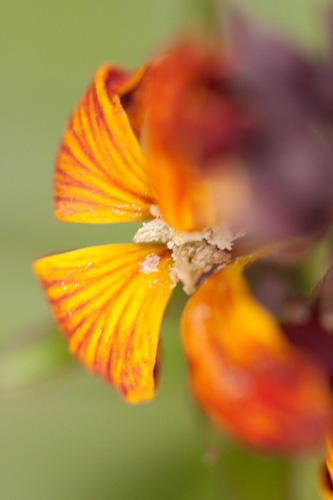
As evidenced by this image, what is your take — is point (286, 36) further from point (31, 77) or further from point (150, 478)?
point (31, 77)

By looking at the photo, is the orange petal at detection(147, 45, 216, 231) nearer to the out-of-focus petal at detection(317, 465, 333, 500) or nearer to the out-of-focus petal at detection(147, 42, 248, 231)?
the out-of-focus petal at detection(147, 42, 248, 231)

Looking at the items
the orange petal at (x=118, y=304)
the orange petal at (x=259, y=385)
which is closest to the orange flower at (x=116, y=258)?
the orange petal at (x=118, y=304)

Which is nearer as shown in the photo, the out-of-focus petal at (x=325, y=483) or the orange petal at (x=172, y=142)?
the orange petal at (x=172, y=142)

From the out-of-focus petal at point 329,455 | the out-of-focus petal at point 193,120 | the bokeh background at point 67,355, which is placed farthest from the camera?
the bokeh background at point 67,355

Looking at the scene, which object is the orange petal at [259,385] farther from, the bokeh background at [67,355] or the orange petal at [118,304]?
the bokeh background at [67,355]

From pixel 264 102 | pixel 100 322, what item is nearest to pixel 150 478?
pixel 100 322

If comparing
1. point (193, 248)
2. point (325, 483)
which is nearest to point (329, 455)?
point (325, 483)
